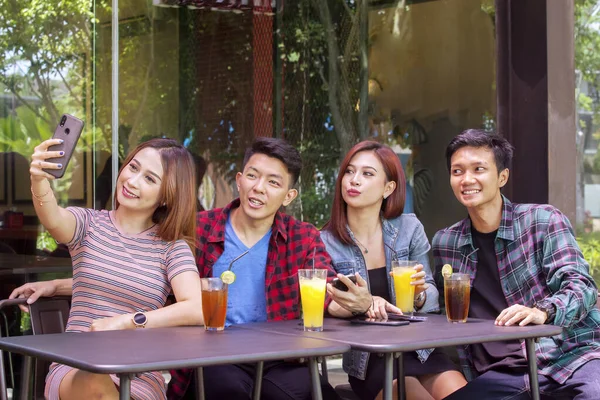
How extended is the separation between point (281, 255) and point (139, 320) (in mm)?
766

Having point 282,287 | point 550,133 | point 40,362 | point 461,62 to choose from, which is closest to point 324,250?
point 282,287

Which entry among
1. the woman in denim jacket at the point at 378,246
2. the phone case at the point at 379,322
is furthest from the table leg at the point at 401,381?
the phone case at the point at 379,322

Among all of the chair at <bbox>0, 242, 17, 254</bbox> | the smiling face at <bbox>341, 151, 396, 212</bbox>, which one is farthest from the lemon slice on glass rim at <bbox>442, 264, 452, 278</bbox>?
the chair at <bbox>0, 242, 17, 254</bbox>

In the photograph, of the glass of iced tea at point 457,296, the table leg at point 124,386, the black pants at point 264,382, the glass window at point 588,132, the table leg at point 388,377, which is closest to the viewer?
the table leg at point 124,386

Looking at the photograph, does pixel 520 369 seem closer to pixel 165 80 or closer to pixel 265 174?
pixel 265 174

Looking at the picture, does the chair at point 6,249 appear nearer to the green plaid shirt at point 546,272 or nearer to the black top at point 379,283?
the black top at point 379,283

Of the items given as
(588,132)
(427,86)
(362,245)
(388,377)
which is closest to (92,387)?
(388,377)

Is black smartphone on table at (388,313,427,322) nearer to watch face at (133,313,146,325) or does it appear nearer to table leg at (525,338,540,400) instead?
table leg at (525,338,540,400)

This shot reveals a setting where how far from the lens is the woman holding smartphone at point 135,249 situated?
3092 mm

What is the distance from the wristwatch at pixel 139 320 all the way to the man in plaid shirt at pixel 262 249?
0.50m

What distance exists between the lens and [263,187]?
3.64 metres

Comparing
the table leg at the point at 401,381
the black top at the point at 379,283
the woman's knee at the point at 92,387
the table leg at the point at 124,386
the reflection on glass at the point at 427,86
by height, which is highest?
the reflection on glass at the point at 427,86

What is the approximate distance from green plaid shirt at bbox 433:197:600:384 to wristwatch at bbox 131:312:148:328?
1321 mm

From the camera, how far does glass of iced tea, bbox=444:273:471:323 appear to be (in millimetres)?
3283
